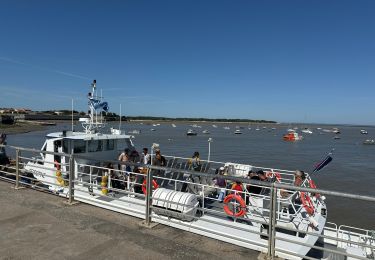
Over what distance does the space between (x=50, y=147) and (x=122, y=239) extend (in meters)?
7.48

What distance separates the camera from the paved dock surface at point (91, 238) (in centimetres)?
426

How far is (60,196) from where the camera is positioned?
282 inches

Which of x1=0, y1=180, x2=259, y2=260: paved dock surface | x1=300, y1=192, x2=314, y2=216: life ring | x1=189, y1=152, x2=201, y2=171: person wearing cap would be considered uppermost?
x1=189, y1=152, x2=201, y2=171: person wearing cap

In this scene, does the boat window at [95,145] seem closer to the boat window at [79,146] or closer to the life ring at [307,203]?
the boat window at [79,146]

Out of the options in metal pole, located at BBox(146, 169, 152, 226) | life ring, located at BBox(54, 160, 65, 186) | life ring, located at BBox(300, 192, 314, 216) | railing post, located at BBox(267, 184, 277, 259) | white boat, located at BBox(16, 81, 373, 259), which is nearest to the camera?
railing post, located at BBox(267, 184, 277, 259)

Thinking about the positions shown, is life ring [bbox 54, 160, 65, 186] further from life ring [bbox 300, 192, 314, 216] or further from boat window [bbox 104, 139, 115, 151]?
life ring [bbox 300, 192, 314, 216]

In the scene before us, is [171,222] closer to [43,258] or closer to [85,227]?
[85,227]

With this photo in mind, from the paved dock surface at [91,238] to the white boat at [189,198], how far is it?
28 cm

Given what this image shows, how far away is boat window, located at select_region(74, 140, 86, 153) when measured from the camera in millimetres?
10873

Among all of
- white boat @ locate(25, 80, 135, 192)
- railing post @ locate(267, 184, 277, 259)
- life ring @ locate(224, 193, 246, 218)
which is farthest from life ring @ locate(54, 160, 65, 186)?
railing post @ locate(267, 184, 277, 259)

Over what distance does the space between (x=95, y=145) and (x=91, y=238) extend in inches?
280

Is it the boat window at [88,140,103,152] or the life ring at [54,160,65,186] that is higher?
the boat window at [88,140,103,152]

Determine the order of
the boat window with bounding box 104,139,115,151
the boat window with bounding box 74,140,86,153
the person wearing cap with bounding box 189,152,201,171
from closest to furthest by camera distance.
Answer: the person wearing cap with bounding box 189,152,201,171
the boat window with bounding box 74,140,86,153
the boat window with bounding box 104,139,115,151

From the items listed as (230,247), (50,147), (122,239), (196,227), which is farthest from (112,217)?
(50,147)
